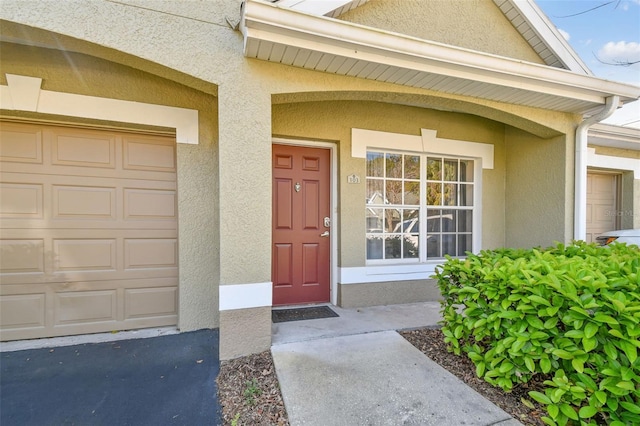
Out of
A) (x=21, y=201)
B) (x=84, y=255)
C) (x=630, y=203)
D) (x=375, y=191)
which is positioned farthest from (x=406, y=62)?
(x=630, y=203)

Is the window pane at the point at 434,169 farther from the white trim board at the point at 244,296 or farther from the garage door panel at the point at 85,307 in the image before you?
the garage door panel at the point at 85,307

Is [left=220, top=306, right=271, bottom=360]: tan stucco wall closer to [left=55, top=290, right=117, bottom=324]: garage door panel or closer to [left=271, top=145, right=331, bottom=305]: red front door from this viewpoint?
[left=271, top=145, right=331, bottom=305]: red front door

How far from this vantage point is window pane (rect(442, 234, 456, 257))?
448 cm

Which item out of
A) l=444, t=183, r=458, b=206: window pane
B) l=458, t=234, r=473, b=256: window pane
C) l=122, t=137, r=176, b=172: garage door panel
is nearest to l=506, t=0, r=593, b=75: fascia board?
l=444, t=183, r=458, b=206: window pane

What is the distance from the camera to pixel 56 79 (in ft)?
9.21

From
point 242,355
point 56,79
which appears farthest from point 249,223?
point 56,79

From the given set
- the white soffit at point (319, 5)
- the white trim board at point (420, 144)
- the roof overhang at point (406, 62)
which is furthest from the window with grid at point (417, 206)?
the white soffit at point (319, 5)

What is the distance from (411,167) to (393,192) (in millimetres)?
494

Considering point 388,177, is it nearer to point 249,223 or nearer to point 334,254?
point 334,254

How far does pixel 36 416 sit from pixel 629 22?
25.3ft

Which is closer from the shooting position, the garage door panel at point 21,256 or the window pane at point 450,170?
the garage door panel at point 21,256

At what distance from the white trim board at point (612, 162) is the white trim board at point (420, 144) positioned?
7.28 feet

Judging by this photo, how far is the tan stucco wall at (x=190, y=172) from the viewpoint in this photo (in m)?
2.90

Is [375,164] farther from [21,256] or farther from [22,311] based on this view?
[22,311]
